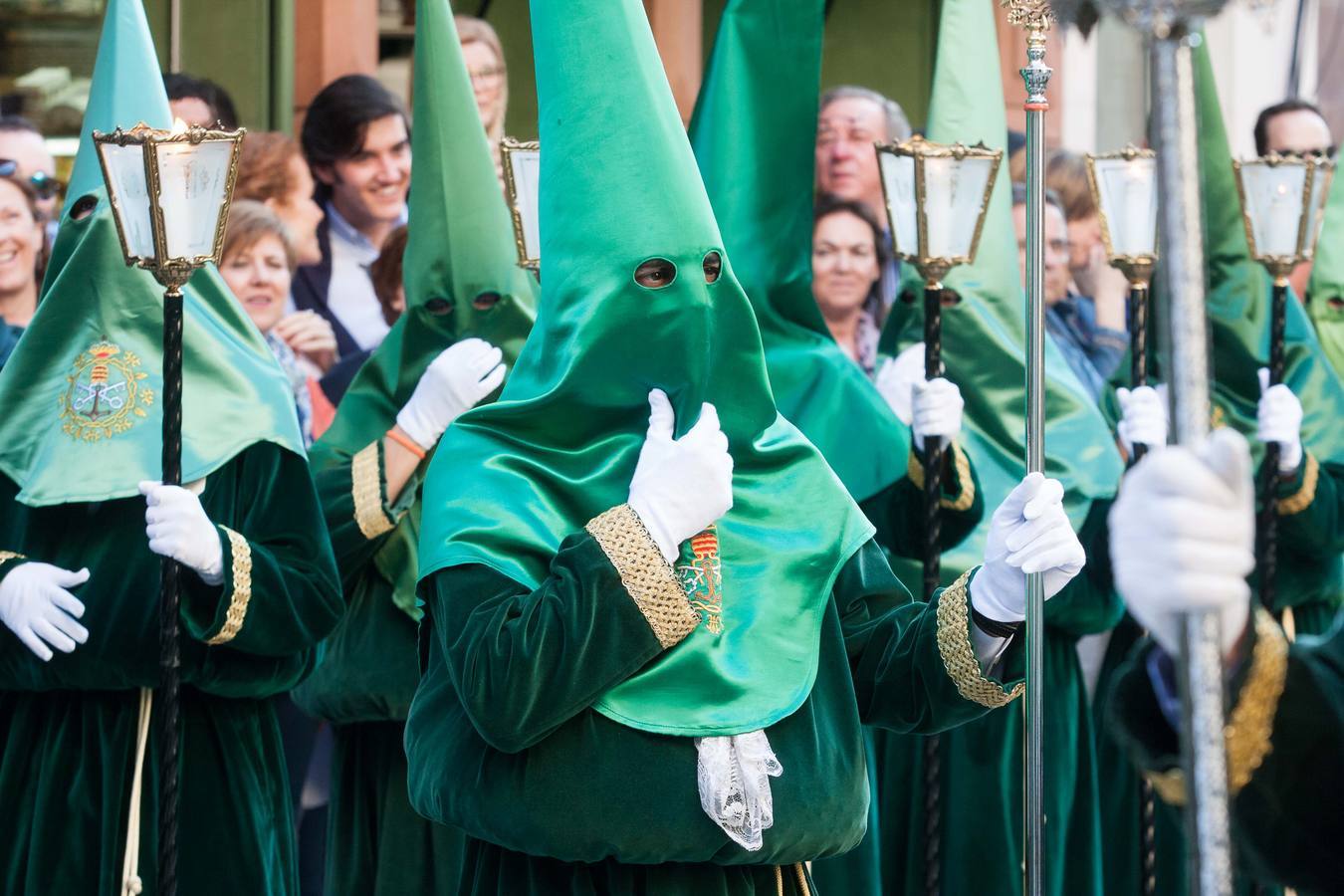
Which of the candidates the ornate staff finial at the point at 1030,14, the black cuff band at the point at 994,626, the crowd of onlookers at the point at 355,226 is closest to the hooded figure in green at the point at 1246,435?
the crowd of onlookers at the point at 355,226

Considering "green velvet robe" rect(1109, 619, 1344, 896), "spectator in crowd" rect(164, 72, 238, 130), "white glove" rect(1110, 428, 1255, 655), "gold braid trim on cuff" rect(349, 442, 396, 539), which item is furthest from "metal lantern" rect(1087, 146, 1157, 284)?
"white glove" rect(1110, 428, 1255, 655)

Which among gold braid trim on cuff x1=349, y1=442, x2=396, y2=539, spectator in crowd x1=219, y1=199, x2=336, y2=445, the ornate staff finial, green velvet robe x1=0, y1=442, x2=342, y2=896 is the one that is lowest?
green velvet robe x1=0, y1=442, x2=342, y2=896

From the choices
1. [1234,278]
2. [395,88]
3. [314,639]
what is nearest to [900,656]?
[314,639]

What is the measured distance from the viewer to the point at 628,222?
3680mm

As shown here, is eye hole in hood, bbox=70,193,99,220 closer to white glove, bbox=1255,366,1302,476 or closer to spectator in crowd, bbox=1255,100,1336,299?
white glove, bbox=1255,366,1302,476

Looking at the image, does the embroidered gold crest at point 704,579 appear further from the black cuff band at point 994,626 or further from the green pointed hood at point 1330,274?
the green pointed hood at point 1330,274

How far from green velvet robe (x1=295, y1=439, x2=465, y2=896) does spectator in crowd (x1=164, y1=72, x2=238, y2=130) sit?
168 centimetres

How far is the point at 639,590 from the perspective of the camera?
345 cm

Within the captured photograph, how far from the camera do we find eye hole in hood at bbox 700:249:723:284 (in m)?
3.71

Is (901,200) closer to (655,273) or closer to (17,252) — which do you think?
(655,273)

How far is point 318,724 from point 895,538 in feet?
6.03

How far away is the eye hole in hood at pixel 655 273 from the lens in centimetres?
366

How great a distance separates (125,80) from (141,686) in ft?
4.30

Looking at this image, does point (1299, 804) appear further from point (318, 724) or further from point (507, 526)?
point (318, 724)
